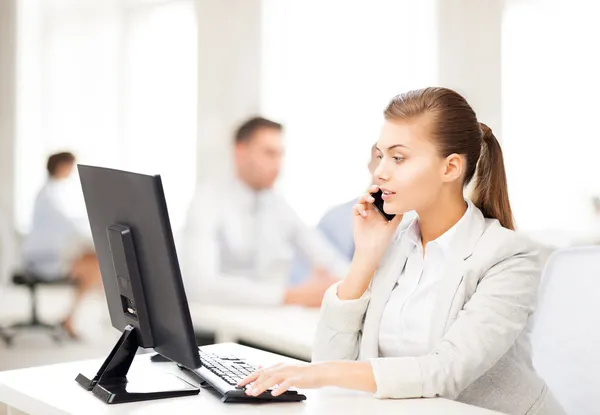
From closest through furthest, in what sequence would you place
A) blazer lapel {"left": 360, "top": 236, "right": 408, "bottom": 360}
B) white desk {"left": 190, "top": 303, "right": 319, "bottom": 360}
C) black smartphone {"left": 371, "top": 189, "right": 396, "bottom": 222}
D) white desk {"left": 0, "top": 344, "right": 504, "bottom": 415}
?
white desk {"left": 0, "top": 344, "right": 504, "bottom": 415} → blazer lapel {"left": 360, "top": 236, "right": 408, "bottom": 360} → black smartphone {"left": 371, "top": 189, "right": 396, "bottom": 222} → white desk {"left": 190, "top": 303, "right": 319, "bottom": 360}

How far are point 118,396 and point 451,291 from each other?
71cm

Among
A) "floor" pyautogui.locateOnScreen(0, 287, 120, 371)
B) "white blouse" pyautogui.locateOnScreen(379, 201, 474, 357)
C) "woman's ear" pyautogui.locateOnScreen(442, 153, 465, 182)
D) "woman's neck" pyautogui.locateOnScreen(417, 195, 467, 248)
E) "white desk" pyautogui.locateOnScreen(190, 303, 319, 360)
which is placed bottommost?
"floor" pyautogui.locateOnScreen(0, 287, 120, 371)

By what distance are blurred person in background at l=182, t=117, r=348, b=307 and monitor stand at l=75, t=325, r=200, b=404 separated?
234cm

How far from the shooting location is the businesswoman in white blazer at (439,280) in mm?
1644

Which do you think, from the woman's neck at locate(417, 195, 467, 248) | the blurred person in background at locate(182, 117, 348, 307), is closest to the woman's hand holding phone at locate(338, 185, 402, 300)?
the woman's neck at locate(417, 195, 467, 248)

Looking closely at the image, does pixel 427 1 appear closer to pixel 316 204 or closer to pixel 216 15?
pixel 316 204

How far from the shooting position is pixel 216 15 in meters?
4.45

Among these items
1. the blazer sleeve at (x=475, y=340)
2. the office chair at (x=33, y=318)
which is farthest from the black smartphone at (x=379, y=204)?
the office chair at (x=33, y=318)

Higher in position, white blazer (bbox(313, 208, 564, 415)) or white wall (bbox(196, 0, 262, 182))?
white wall (bbox(196, 0, 262, 182))

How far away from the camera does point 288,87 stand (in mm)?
4156

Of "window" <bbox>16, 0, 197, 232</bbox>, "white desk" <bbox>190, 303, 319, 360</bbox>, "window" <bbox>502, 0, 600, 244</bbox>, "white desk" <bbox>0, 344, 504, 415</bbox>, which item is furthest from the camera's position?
"window" <bbox>16, 0, 197, 232</bbox>

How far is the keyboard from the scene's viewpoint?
5.02 ft

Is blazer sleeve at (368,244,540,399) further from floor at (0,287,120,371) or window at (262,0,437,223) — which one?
floor at (0,287,120,371)

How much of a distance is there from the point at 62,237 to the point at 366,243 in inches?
136
